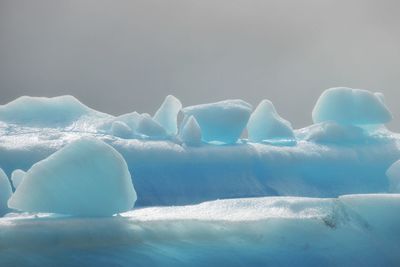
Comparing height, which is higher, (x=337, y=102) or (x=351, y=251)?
(x=337, y=102)

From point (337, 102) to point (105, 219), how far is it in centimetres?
467

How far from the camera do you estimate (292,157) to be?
20.2 feet

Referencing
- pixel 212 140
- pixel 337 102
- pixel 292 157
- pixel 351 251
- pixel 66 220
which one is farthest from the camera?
pixel 337 102

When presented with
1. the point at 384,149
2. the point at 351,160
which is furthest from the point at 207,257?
the point at 384,149

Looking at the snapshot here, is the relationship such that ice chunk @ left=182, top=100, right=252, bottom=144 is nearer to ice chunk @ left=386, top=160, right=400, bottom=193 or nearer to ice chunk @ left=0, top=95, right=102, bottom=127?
ice chunk @ left=0, top=95, right=102, bottom=127

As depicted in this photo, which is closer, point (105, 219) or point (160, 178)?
point (105, 219)

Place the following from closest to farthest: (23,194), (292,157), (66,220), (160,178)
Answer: (66,220) → (23,194) → (160,178) → (292,157)

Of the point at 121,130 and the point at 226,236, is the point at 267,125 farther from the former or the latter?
the point at 226,236

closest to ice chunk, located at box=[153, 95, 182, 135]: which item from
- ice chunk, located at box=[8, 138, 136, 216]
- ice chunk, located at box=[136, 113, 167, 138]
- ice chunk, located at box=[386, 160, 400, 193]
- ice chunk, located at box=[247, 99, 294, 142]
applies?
ice chunk, located at box=[136, 113, 167, 138]

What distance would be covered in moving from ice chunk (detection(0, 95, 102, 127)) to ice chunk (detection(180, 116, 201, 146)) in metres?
1.24

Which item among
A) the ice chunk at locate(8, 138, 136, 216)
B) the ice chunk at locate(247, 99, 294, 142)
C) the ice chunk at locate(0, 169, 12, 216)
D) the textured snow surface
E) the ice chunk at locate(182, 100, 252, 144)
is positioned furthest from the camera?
the ice chunk at locate(247, 99, 294, 142)

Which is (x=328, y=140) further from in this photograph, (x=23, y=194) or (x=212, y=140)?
(x=23, y=194)

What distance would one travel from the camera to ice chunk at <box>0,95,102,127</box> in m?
6.21

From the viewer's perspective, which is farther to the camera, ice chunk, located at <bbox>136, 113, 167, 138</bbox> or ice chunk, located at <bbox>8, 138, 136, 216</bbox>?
ice chunk, located at <bbox>136, 113, 167, 138</bbox>
